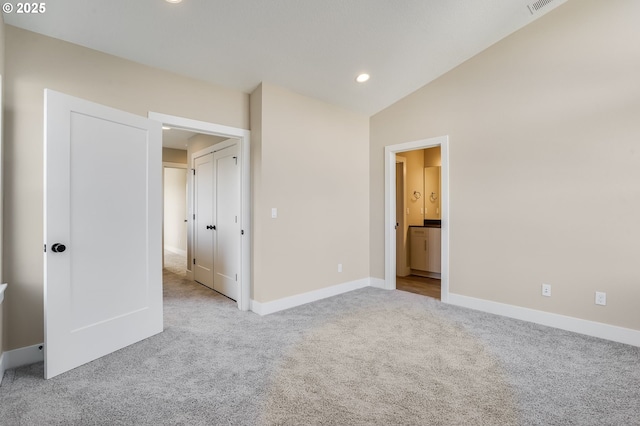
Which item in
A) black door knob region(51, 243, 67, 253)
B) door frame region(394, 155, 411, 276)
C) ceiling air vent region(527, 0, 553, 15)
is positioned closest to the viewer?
black door knob region(51, 243, 67, 253)

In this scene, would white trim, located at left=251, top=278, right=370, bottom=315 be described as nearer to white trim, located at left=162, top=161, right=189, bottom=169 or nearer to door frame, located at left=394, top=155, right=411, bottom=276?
door frame, located at left=394, top=155, right=411, bottom=276


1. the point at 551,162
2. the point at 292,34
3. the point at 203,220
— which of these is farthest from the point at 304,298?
the point at 551,162

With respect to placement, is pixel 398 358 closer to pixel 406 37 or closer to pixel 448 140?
pixel 448 140

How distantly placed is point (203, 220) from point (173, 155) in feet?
7.63

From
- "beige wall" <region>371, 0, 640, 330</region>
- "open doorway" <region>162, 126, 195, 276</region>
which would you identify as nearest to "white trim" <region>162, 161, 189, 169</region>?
"open doorway" <region>162, 126, 195, 276</region>

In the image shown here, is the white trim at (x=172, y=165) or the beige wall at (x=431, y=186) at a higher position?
the white trim at (x=172, y=165)

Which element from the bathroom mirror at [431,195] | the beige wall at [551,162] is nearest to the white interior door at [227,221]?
the beige wall at [551,162]

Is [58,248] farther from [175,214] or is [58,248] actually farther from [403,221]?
[175,214]

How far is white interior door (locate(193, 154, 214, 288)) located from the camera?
4.62 metres

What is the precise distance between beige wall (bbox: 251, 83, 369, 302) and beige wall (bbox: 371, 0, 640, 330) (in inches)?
48.6

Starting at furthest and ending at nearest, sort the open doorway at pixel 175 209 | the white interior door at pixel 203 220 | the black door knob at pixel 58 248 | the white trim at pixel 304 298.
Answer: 1. the open doorway at pixel 175 209
2. the white interior door at pixel 203 220
3. the white trim at pixel 304 298
4. the black door knob at pixel 58 248

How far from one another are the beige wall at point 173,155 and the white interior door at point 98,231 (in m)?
3.69

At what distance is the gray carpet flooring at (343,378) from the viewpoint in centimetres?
177

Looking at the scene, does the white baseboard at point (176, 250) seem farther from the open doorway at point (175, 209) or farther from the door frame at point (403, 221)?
the door frame at point (403, 221)
